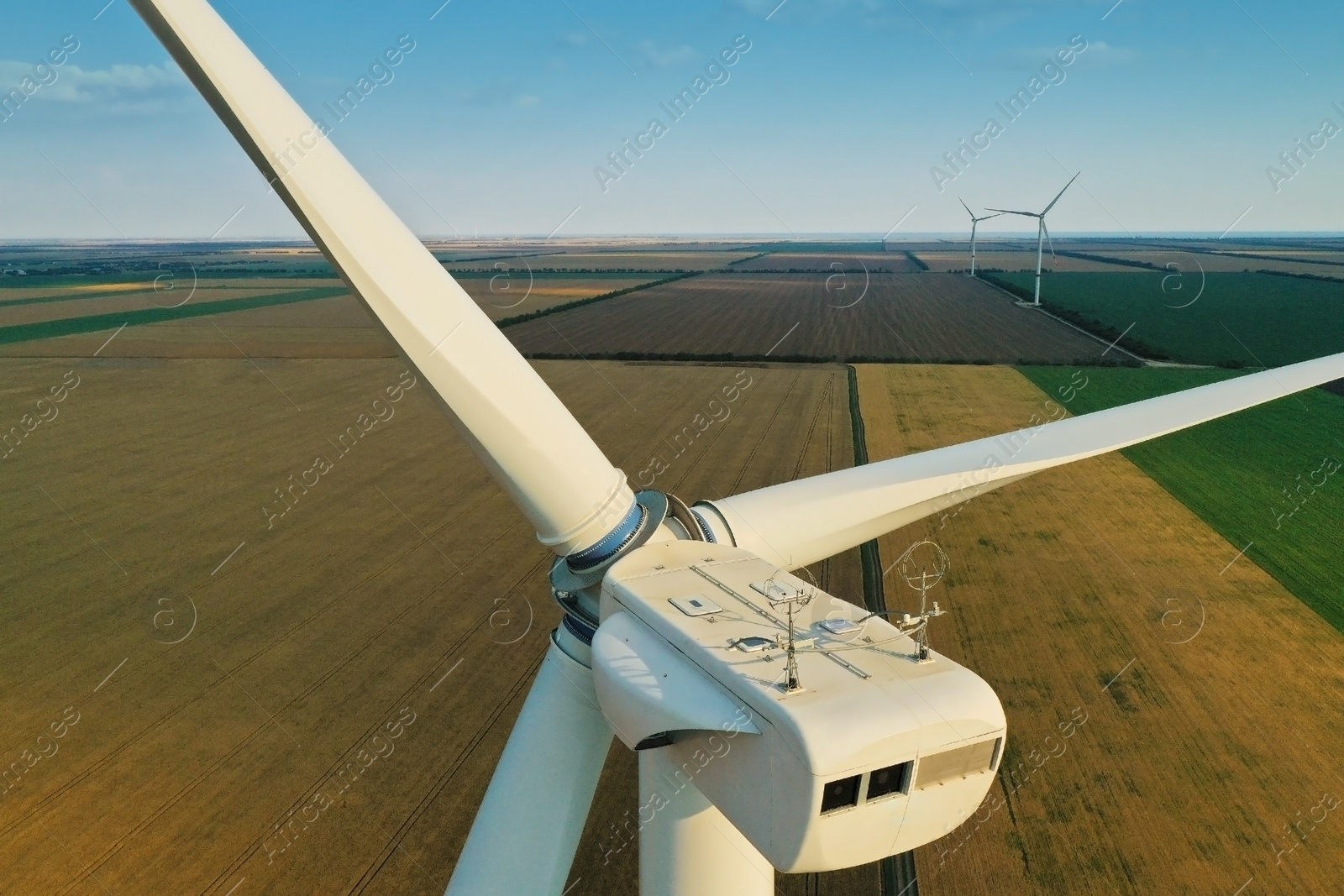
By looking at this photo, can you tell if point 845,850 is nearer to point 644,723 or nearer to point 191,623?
point 644,723

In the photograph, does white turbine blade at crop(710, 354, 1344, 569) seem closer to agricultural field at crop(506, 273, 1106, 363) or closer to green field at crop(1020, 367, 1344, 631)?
green field at crop(1020, 367, 1344, 631)

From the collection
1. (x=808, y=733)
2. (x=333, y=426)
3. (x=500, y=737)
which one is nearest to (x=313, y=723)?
(x=500, y=737)

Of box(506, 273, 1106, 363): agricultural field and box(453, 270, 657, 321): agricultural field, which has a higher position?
box(453, 270, 657, 321): agricultural field

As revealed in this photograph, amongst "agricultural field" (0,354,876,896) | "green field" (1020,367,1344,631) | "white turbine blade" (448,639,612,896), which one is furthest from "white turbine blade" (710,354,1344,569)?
"green field" (1020,367,1344,631)

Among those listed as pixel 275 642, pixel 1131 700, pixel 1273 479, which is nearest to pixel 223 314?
pixel 275 642

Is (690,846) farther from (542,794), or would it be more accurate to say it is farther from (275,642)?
(275,642)
